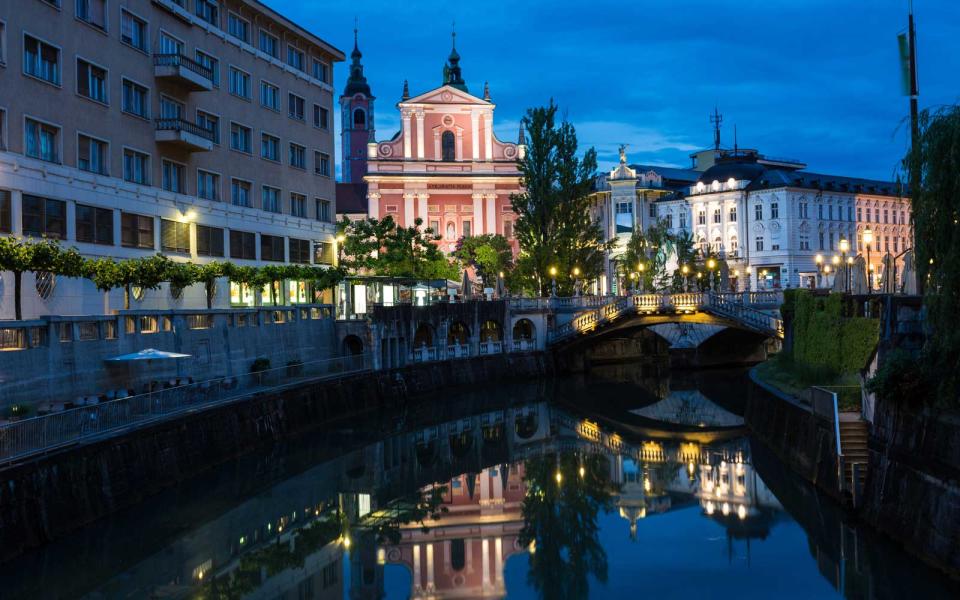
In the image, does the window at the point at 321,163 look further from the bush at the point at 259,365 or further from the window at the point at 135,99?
the bush at the point at 259,365

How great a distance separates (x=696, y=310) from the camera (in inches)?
2704

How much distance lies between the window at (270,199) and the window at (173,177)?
7.81 metres

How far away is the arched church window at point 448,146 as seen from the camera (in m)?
105

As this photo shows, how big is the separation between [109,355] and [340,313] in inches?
1062

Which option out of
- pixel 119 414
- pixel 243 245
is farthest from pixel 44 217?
pixel 243 245

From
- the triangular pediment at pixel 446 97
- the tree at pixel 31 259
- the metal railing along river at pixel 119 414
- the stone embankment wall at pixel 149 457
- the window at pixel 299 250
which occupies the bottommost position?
the stone embankment wall at pixel 149 457

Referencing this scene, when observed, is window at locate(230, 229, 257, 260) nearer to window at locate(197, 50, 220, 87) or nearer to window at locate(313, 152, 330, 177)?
window at locate(197, 50, 220, 87)

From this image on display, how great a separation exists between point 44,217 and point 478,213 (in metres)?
64.1

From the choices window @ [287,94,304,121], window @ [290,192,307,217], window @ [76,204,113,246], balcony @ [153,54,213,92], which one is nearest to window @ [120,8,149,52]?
balcony @ [153,54,213,92]

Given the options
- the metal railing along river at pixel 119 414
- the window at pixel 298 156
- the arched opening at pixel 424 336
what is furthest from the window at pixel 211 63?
the arched opening at pixel 424 336

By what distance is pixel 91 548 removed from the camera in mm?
27109

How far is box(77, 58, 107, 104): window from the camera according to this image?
151 feet

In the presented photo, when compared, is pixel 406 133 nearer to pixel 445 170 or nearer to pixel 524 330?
pixel 445 170

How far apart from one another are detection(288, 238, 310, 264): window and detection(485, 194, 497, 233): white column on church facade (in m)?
38.6
